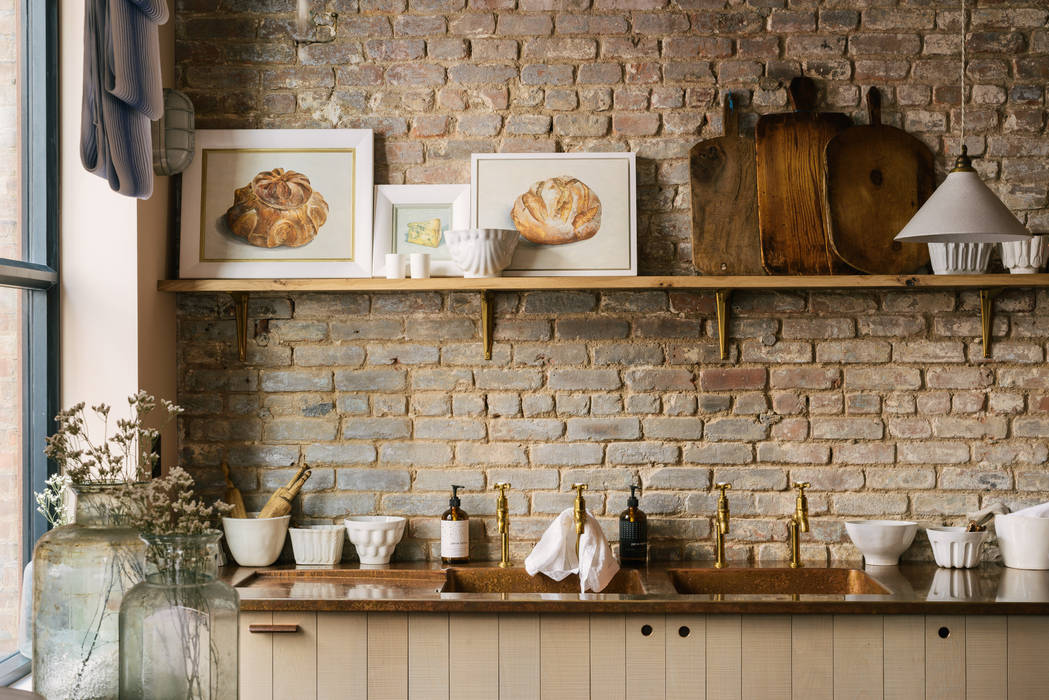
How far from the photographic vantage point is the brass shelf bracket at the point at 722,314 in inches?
111

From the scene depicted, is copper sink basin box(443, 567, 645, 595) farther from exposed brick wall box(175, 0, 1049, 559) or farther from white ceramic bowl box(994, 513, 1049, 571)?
white ceramic bowl box(994, 513, 1049, 571)

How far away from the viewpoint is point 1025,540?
105 inches

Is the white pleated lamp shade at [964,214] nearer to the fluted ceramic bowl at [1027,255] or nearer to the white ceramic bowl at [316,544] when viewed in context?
the fluted ceramic bowl at [1027,255]

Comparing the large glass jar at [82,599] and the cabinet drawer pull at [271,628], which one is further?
the cabinet drawer pull at [271,628]

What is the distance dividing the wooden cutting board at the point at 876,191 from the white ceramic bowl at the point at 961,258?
0.08 metres

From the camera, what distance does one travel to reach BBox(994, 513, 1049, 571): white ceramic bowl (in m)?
2.65

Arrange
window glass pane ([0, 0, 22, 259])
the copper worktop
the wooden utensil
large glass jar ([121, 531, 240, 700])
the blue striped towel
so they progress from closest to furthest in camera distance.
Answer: large glass jar ([121, 531, 240, 700]) → the blue striped towel → the copper worktop → window glass pane ([0, 0, 22, 259]) → the wooden utensil

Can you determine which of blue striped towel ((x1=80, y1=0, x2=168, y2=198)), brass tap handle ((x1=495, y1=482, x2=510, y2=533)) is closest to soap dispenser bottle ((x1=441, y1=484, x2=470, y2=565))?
brass tap handle ((x1=495, y1=482, x2=510, y2=533))

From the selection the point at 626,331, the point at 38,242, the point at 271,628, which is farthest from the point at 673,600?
the point at 38,242

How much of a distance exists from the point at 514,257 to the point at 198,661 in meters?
1.81

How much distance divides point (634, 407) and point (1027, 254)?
1.24m

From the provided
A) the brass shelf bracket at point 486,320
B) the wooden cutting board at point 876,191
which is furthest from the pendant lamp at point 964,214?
the brass shelf bracket at point 486,320

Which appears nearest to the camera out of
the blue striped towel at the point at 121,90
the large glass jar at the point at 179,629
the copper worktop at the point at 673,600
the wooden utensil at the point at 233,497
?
the large glass jar at the point at 179,629

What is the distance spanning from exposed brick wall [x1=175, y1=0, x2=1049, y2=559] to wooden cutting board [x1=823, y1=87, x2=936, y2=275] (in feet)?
0.29
